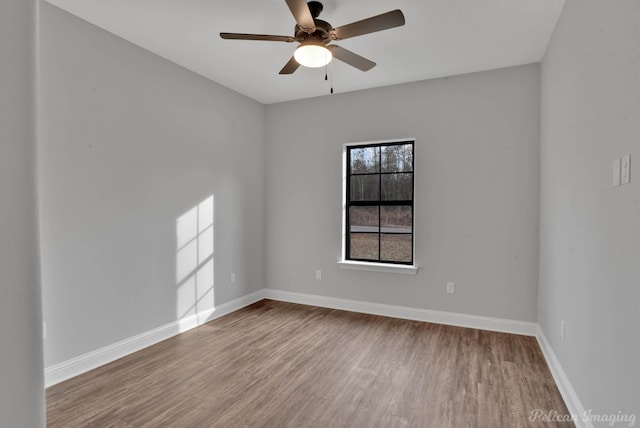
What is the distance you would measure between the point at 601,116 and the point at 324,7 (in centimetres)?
192

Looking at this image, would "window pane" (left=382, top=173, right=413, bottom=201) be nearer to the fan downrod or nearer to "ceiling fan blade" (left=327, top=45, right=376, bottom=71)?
"ceiling fan blade" (left=327, top=45, right=376, bottom=71)

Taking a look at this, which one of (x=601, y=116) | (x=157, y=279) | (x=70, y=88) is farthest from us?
(x=157, y=279)

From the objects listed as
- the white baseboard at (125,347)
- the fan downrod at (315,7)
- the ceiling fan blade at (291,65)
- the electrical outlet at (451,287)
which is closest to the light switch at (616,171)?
the fan downrod at (315,7)

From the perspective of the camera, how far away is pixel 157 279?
3.29m

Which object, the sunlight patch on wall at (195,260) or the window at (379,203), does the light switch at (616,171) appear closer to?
the window at (379,203)

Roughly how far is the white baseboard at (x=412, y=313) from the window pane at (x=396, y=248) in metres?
0.58

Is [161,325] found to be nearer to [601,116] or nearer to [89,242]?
[89,242]

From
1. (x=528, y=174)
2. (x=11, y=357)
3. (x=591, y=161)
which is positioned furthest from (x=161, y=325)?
(x=528, y=174)

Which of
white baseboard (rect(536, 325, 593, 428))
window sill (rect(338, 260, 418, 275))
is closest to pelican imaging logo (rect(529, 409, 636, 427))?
white baseboard (rect(536, 325, 593, 428))

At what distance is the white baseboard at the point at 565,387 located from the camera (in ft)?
6.61

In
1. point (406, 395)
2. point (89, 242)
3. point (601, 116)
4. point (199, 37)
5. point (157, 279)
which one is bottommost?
point (406, 395)

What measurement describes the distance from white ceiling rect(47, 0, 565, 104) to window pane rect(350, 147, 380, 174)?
2.79 ft

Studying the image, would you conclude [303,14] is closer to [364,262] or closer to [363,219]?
[363,219]

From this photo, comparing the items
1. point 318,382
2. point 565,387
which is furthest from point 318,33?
point 565,387
